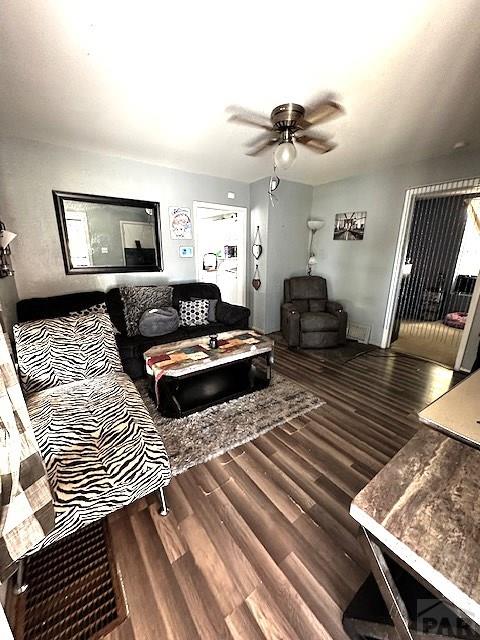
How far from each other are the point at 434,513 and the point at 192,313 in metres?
2.85

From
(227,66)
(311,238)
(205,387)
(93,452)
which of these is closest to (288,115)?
(227,66)

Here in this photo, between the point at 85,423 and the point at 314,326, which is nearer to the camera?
the point at 85,423

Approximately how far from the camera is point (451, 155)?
2682mm

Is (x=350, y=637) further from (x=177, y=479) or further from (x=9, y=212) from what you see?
(x=9, y=212)

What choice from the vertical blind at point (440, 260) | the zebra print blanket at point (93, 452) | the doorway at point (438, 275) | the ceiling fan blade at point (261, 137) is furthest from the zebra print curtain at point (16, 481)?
the vertical blind at point (440, 260)

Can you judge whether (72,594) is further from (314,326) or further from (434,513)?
(314,326)

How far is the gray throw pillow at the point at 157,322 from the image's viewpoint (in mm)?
2746

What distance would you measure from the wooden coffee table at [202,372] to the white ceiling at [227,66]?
6.28 ft

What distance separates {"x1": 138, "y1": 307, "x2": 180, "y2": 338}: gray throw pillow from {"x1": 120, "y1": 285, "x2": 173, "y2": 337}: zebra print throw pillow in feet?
0.32

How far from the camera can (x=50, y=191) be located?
8.34 ft

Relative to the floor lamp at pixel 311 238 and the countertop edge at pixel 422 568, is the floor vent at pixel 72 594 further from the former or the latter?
the floor lamp at pixel 311 238

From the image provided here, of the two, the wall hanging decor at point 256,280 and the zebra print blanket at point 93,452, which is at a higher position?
the wall hanging decor at point 256,280

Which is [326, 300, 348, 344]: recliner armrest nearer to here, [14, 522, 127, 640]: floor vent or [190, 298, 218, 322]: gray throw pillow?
[190, 298, 218, 322]: gray throw pillow

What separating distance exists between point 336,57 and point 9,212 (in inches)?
117
